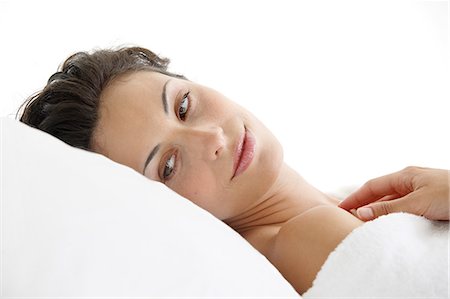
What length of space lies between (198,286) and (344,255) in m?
0.35

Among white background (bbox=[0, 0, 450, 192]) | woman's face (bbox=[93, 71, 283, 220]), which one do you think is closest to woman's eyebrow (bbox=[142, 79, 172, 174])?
woman's face (bbox=[93, 71, 283, 220])

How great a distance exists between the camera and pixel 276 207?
5.12 ft

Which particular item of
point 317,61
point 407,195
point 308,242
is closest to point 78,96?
point 308,242

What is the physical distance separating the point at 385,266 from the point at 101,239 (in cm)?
48

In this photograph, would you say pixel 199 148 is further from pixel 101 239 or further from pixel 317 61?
pixel 317 61

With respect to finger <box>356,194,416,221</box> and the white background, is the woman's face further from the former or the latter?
the white background

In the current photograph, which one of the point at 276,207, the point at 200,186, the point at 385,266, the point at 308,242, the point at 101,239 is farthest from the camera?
the point at 276,207

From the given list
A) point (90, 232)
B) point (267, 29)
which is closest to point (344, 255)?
point (90, 232)

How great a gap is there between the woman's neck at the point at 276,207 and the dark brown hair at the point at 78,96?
15.6 inches

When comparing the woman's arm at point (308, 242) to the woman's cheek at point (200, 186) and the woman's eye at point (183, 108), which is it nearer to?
the woman's cheek at point (200, 186)

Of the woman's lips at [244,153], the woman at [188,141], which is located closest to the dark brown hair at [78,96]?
the woman at [188,141]

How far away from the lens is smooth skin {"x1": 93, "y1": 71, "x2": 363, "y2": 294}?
1424mm

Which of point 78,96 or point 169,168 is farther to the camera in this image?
point 78,96

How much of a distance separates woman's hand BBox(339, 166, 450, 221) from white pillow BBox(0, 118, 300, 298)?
Result: 44cm
